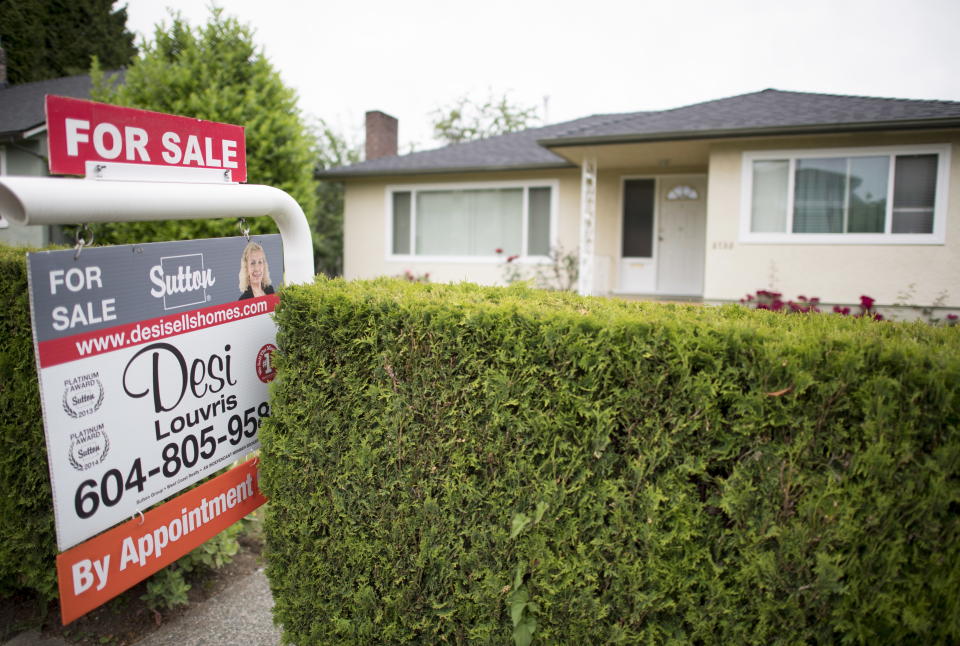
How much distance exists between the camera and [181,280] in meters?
1.99

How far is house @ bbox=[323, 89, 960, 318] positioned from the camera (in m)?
9.74

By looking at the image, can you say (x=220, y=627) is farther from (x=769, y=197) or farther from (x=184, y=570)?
(x=769, y=197)

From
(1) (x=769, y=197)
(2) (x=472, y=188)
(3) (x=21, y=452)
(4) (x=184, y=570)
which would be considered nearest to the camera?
(3) (x=21, y=452)

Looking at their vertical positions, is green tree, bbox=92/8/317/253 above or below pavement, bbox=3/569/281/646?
above

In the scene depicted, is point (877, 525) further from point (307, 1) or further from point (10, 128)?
→ point (10, 128)

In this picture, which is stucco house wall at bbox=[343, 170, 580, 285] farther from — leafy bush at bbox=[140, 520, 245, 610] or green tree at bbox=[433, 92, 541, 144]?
green tree at bbox=[433, 92, 541, 144]

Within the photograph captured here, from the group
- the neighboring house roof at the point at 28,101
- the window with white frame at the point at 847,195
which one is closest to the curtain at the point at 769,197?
the window with white frame at the point at 847,195

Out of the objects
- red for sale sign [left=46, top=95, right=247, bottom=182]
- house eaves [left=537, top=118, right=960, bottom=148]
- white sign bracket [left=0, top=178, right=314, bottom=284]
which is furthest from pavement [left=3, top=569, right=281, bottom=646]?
house eaves [left=537, top=118, right=960, bottom=148]

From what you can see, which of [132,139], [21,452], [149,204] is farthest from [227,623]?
[132,139]

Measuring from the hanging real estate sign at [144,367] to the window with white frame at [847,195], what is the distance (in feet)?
34.1

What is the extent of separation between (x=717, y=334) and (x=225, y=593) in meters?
3.10

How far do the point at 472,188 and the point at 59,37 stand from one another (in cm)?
2603

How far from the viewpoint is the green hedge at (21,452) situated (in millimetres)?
2814

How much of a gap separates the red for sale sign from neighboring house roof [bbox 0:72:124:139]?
1634 cm
